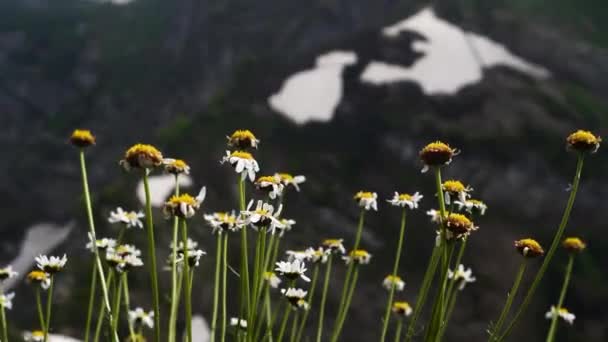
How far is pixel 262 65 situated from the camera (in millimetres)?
64812

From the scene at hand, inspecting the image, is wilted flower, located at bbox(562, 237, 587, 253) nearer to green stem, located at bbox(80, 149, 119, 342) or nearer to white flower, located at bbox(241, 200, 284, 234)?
white flower, located at bbox(241, 200, 284, 234)

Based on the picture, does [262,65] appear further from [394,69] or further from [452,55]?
[452,55]

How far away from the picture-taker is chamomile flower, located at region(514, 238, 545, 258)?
3.73 metres

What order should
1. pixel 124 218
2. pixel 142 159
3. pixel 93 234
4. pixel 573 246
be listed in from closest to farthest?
pixel 142 159
pixel 93 234
pixel 124 218
pixel 573 246

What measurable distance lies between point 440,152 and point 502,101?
48914mm

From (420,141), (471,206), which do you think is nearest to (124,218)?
(471,206)

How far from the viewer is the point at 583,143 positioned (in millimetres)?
3857

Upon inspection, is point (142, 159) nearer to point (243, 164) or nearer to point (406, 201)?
point (243, 164)

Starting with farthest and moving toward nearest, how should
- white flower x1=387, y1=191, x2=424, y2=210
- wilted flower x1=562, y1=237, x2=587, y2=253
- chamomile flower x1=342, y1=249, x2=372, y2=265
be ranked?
wilted flower x1=562, y1=237, x2=587, y2=253 → chamomile flower x1=342, y1=249, x2=372, y2=265 → white flower x1=387, y1=191, x2=424, y2=210

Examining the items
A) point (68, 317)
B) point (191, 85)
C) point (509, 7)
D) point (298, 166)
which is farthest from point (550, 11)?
point (191, 85)

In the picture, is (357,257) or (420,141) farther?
(420,141)

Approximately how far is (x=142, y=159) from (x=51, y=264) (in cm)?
193

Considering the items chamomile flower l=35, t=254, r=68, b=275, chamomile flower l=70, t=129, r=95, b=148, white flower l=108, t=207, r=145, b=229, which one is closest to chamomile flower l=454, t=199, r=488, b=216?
chamomile flower l=70, t=129, r=95, b=148

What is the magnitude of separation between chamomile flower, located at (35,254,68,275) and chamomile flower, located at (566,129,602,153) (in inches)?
146
